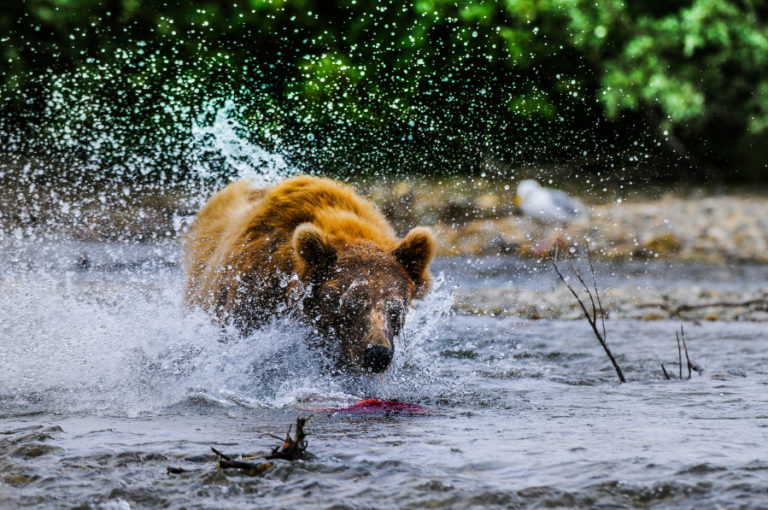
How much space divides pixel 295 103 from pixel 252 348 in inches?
367

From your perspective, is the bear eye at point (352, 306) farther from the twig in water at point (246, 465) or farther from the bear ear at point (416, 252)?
the twig in water at point (246, 465)

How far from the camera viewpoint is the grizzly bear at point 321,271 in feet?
13.3

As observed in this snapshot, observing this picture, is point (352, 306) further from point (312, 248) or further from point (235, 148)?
point (235, 148)

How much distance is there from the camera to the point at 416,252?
4426 millimetres

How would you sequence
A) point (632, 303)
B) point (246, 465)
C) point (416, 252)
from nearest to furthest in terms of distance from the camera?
1. point (246, 465)
2. point (416, 252)
3. point (632, 303)

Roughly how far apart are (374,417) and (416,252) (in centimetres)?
124

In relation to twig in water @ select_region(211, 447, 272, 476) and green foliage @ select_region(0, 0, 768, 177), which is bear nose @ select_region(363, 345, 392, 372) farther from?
green foliage @ select_region(0, 0, 768, 177)

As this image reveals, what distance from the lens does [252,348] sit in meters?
4.21

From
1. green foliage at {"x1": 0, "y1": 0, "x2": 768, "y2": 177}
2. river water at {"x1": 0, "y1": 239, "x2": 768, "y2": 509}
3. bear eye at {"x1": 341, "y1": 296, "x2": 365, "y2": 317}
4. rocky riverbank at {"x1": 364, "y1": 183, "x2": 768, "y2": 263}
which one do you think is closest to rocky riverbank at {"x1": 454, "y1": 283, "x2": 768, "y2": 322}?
river water at {"x1": 0, "y1": 239, "x2": 768, "y2": 509}

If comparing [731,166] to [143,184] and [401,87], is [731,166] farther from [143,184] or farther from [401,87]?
[143,184]

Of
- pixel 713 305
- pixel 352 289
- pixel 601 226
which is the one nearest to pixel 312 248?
pixel 352 289

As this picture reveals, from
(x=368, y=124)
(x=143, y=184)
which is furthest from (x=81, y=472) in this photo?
(x=143, y=184)

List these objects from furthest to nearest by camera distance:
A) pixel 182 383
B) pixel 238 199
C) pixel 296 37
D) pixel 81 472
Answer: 1. pixel 296 37
2. pixel 238 199
3. pixel 182 383
4. pixel 81 472

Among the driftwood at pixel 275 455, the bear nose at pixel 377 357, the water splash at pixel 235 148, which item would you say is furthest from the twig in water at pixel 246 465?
the water splash at pixel 235 148
